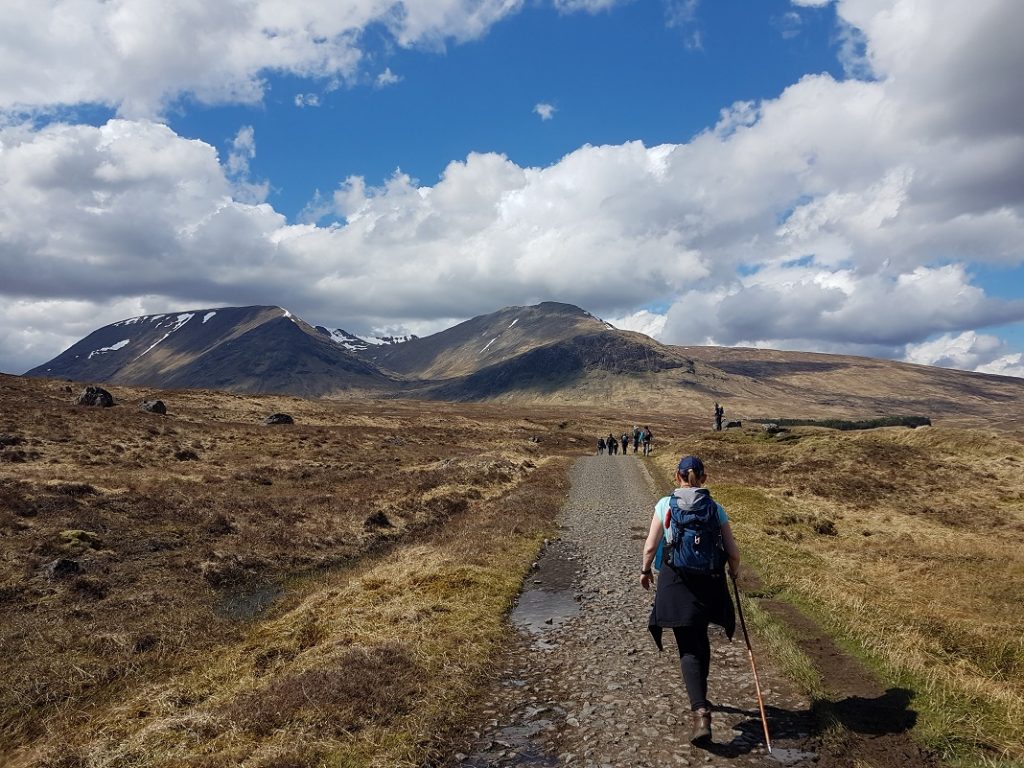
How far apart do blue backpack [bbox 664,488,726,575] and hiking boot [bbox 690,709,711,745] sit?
165cm

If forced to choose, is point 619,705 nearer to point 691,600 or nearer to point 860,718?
point 691,600

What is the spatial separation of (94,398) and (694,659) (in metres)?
Answer: 74.4

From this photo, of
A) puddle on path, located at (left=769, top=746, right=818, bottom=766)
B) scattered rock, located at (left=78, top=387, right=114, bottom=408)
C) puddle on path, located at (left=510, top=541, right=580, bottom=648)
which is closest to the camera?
puddle on path, located at (left=769, top=746, right=818, bottom=766)

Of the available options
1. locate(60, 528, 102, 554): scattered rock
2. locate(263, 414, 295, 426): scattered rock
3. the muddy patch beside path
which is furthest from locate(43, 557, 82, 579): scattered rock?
locate(263, 414, 295, 426): scattered rock

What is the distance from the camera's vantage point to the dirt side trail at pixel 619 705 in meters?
6.98

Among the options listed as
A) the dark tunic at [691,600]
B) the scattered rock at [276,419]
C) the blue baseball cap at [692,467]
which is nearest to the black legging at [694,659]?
the dark tunic at [691,600]

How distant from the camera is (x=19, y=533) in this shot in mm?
19359

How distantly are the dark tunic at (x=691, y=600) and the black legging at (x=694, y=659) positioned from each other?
157 mm

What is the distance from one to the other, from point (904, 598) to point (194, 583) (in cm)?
1795

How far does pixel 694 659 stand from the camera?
7.62m

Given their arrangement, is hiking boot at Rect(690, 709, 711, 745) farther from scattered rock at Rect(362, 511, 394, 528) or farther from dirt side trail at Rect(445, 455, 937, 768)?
scattered rock at Rect(362, 511, 394, 528)

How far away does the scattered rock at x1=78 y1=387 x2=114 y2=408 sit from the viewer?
2534 inches

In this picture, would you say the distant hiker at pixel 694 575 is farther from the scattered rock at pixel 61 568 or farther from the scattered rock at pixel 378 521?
the scattered rock at pixel 378 521

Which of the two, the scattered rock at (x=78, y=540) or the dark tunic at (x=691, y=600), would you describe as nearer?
the dark tunic at (x=691, y=600)
